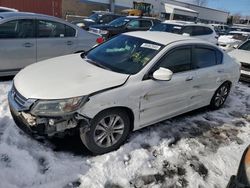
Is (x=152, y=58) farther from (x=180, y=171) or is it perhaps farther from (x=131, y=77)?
(x=180, y=171)

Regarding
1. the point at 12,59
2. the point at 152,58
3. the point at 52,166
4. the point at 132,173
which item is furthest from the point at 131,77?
the point at 12,59

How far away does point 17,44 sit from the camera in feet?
20.9

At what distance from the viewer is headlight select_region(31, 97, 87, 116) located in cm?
344

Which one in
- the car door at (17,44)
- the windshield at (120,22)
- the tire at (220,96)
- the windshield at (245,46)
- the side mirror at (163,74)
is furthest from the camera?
the windshield at (120,22)

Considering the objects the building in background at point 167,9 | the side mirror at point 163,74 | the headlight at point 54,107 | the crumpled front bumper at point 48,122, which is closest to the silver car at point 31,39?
the crumpled front bumper at point 48,122

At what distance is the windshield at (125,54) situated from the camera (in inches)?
167

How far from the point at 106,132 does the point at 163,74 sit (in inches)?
43.7

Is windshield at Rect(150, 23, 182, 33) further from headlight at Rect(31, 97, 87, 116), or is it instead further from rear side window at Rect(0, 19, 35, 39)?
headlight at Rect(31, 97, 87, 116)

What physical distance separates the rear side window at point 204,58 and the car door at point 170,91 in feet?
0.67

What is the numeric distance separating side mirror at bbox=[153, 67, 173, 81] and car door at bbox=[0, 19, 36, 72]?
3643 millimetres

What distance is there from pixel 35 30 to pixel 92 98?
152 inches

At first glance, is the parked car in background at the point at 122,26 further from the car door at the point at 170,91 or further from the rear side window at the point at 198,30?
the car door at the point at 170,91

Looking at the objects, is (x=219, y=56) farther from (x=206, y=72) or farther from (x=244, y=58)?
(x=244, y=58)

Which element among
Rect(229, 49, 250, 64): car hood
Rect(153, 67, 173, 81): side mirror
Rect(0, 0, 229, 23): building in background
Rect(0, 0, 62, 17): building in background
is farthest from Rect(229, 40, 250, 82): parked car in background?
Rect(0, 0, 62, 17): building in background
